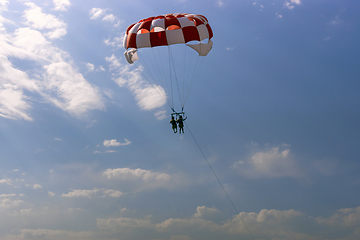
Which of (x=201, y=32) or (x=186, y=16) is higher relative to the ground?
(x=186, y=16)

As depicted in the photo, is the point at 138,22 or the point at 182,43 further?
the point at 138,22

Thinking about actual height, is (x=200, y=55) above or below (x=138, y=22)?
below

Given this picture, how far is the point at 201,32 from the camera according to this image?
25.2 metres

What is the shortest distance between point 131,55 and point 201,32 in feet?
21.9

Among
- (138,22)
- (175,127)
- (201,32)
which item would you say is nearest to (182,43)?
(201,32)

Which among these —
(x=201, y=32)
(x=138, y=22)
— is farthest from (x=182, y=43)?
(x=138, y=22)

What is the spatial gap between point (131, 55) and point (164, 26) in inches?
184

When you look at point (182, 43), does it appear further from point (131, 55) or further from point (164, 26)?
point (131, 55)

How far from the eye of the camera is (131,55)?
2728cm

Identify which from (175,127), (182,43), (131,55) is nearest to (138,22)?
(131,55)

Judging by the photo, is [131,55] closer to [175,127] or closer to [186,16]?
[186,16]

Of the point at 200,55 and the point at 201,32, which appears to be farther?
the point at 200,55

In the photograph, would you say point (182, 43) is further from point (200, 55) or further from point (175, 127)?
point (175, 127)

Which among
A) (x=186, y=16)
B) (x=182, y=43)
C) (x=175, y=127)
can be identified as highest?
(x=186, y=16)
